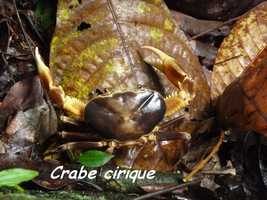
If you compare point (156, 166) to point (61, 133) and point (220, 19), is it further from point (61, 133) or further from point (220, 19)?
point (220, 19)

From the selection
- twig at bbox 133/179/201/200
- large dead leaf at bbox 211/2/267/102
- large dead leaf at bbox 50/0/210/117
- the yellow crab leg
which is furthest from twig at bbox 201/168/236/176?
the yellow crab leg

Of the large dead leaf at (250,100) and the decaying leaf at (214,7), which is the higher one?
the decaying leaf at (214,7)

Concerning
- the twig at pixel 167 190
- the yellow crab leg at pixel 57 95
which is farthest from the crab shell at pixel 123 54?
the twig at pixel 167 190

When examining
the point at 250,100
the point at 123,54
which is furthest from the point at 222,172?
the point at 123,54

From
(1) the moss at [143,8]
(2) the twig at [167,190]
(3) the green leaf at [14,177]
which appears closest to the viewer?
(3) the green leaf at [14,177]

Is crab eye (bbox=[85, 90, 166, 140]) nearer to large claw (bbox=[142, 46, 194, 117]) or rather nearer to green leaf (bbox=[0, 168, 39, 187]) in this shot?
large claw (bbox=[142, 46, 194, 117])

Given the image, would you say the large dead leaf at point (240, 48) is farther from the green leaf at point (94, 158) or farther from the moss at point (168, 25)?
the green leaf at point (94, 158)
